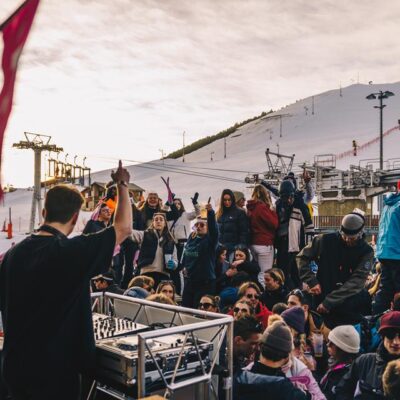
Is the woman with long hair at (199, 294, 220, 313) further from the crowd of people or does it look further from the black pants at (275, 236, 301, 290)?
the black pants at (275, 236, 301, 290)

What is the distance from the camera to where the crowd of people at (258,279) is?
2533 mm

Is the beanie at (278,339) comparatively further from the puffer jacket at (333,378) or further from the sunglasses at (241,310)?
the sunglasses at (241,310)

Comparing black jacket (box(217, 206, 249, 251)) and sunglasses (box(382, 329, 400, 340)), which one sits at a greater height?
black jacket (box(217, 206, 249, 251))

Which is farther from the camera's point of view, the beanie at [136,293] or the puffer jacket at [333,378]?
the beanie at [136,293]

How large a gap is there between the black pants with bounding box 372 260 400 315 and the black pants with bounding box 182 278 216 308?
89.5 inches

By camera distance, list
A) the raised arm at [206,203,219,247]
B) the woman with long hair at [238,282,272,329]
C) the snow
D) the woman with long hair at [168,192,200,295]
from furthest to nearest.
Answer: the snow → the woman with long hair at [168,192,200,295] → the raised arm at [206,203,219,247] → the woman with long hair at [238,282,272,329]

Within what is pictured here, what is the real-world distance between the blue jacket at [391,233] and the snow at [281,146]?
36.2 m

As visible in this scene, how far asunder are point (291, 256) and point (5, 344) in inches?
212

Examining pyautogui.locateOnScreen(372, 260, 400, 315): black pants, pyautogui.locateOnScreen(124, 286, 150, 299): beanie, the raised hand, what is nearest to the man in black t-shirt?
the raised hand

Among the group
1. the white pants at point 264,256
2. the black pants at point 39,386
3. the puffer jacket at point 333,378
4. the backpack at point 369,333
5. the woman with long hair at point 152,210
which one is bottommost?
the puffer jacket at point 333,378

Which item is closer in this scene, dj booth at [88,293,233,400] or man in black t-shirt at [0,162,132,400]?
man in black t-shirt at [0,162,132,400]

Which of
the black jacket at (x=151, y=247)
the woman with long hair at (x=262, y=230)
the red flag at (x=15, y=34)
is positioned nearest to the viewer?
the red flag at (x=15, y=34)

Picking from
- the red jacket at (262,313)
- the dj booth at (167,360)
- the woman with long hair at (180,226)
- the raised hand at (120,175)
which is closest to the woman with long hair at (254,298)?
the red jacket at (262,313)

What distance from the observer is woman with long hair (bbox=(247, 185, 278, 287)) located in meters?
7.31
